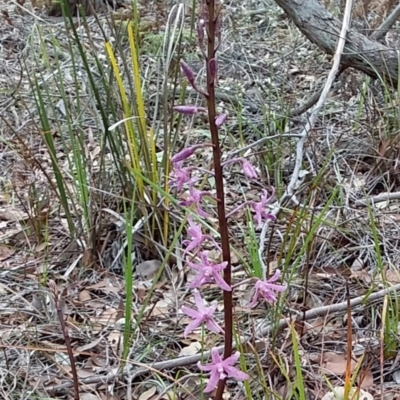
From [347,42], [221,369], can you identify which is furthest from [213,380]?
[347,42]

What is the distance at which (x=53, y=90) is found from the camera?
12.7 feet

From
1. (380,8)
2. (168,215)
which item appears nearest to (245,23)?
(380,8)

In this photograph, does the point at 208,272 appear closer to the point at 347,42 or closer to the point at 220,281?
the point at 220,281

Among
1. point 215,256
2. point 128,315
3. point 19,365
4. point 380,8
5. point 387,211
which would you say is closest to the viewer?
point 128,315

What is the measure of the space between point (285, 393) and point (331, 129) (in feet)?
5.63

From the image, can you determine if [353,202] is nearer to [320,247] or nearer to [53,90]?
[320,247]

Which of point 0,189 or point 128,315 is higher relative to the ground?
point 128,315

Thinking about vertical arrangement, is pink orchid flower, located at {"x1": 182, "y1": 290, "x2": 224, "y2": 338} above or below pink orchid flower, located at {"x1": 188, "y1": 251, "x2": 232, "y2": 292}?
below

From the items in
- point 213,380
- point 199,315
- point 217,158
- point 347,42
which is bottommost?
point 347,42

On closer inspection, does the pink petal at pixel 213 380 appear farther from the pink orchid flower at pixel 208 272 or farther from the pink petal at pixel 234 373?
the pink orchid flower at pixel 208 272

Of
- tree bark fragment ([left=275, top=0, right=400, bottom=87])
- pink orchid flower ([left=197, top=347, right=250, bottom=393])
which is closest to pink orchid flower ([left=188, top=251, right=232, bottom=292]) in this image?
pink orchid flower ([left=197, top=347, right=250, bottom=393])

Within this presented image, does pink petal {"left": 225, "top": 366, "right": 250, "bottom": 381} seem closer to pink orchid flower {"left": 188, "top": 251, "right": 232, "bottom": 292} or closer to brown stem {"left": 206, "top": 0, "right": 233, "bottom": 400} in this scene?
brown stem {"left": 206, "top": 0, "right": 233, "bottom": 400}

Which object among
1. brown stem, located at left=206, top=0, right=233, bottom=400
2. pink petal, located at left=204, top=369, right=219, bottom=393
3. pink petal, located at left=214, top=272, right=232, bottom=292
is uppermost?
brown stem, located at left=206, top=0, right=233, bottom=400

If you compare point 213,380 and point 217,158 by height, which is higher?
point 217,158
